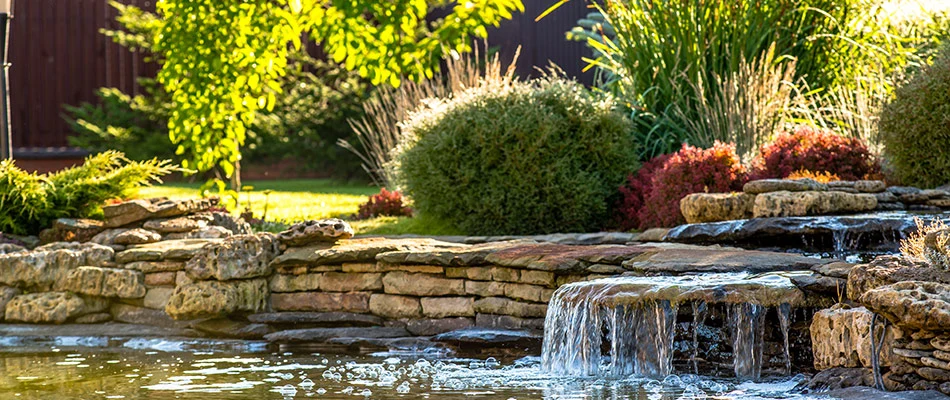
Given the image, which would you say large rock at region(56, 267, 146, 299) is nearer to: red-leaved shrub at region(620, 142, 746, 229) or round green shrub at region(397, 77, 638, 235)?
round green shrub at region(397, 77, 638, 235)

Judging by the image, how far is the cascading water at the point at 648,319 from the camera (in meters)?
4.93

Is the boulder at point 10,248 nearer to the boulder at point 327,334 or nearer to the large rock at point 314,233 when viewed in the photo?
the large rock at point 314,233

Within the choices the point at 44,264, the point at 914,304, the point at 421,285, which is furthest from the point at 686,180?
the point at 44,264


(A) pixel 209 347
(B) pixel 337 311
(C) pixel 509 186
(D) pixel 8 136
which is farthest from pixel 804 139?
(D) pixel 8 136

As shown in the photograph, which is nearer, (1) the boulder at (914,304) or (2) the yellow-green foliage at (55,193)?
(1) the boulder at (914,304)

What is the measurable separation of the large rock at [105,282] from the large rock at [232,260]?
17.8 inches

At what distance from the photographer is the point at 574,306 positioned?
539 cm

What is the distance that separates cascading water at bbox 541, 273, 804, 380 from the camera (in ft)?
16.2

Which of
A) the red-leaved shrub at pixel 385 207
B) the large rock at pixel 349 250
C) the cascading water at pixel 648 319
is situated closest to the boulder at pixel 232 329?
the large rock at pixel 349 250

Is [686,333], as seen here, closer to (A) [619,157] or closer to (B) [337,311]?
(B) [337,311]

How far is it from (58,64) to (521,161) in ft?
31.0

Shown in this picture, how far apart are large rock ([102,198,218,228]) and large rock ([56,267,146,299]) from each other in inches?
33.7

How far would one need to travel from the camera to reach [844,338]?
4594mm

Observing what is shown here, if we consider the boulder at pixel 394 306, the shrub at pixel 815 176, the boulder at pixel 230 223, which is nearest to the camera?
the boulder at pixel 394 306
